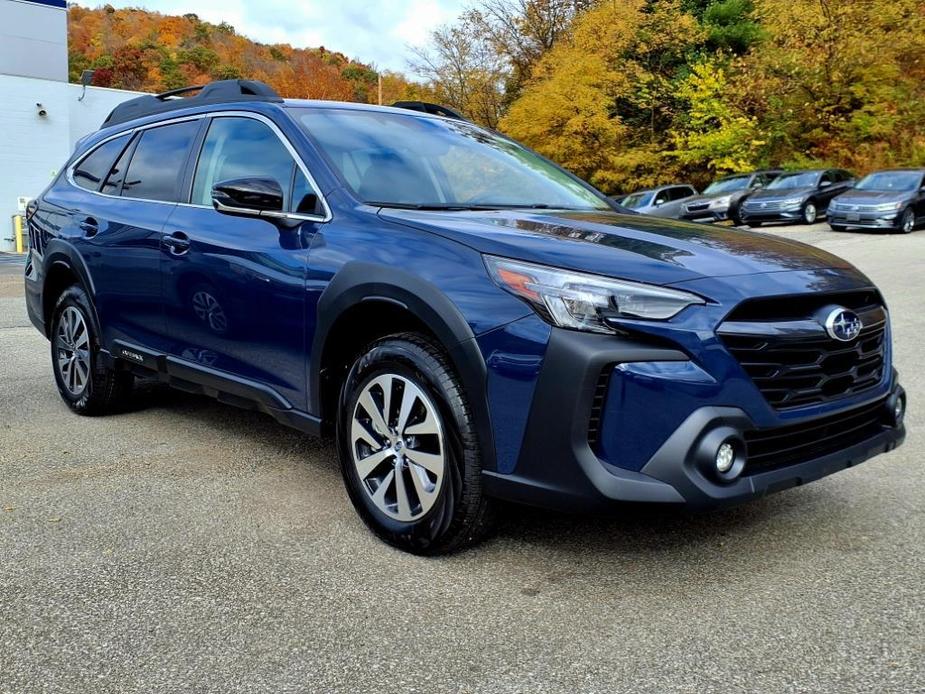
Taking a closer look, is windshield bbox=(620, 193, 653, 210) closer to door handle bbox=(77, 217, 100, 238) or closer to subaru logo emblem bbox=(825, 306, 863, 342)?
door handle bbox=(77, 217, 100, 238)

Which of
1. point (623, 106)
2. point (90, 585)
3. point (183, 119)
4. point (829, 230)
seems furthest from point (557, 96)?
point (90, 585)

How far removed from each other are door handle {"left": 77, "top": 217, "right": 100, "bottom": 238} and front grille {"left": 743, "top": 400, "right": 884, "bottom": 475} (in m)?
3.77

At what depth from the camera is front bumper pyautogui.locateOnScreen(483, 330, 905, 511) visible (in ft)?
8.84

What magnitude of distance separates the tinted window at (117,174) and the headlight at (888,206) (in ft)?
63.4

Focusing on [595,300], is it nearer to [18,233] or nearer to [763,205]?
[763,205]

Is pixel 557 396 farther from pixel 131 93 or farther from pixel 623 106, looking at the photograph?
pixel 623 106

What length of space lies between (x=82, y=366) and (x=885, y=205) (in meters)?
19.7

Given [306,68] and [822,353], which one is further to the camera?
[306,68]

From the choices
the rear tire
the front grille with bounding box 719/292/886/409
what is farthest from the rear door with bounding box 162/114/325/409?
the front grille with bounding box 719/292/886/409

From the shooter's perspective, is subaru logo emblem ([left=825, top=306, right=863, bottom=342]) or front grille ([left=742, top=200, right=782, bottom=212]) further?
front grille ([left=742, top=200, right=782, bottom=212])

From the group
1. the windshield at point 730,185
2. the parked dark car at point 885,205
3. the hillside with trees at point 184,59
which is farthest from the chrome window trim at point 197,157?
the hillside with trees at point 184,59

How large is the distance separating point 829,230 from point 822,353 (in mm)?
21086

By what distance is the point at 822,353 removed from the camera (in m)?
2.98

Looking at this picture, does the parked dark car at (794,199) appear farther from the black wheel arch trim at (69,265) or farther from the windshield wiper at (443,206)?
the windshield wiper at (443,206)
